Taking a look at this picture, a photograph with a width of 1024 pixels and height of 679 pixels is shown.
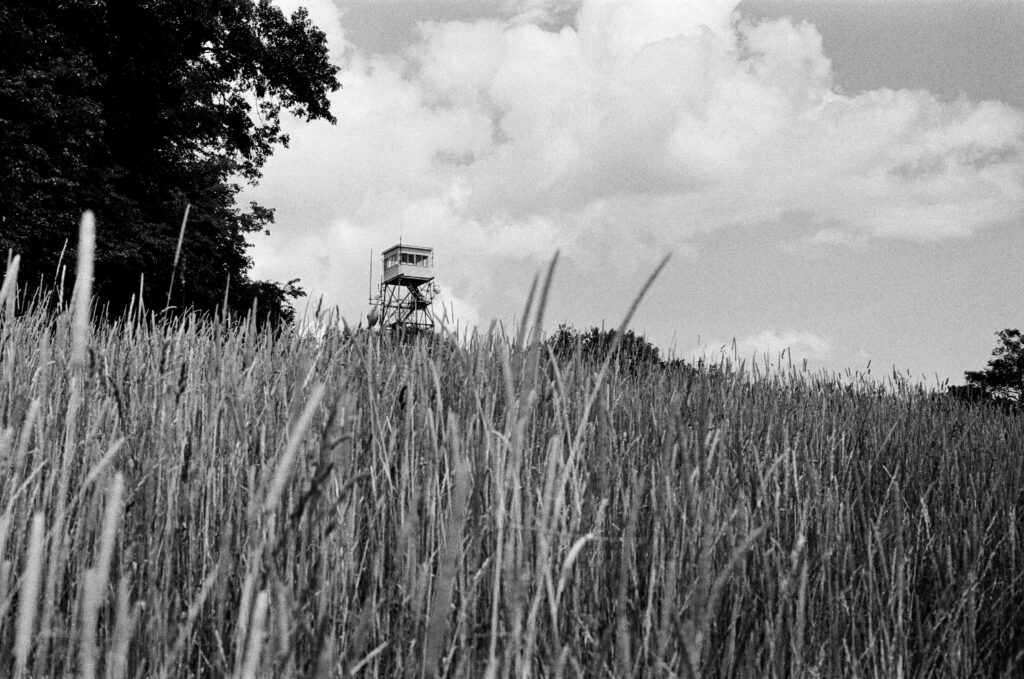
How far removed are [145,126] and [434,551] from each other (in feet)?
49.9

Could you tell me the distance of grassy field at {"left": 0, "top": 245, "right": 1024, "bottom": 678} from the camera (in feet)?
3.41

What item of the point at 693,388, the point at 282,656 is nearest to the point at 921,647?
the point at 282,656

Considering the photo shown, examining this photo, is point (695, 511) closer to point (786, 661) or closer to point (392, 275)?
point (786, 661)

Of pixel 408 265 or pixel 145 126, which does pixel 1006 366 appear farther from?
pixel 408 265

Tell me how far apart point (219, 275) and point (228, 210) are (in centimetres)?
197

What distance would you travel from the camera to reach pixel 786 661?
187 cm

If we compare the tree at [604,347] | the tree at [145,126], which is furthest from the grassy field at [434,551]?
the tree at [145,126]

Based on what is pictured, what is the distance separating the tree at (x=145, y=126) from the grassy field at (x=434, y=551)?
8.60m

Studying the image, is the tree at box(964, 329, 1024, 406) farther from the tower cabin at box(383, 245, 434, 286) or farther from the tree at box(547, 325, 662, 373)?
the tower cabin at box(383, 245, 434, 286)

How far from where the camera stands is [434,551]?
1.82 metres

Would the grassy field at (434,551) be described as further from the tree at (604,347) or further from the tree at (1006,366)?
the tree at (1006,366)

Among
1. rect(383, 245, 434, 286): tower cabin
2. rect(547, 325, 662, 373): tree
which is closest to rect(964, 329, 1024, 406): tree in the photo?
rect(547, 325, 662, 373): tree

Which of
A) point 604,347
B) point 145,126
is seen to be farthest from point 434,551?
point 145,126

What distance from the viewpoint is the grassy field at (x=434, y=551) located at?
1038mm
